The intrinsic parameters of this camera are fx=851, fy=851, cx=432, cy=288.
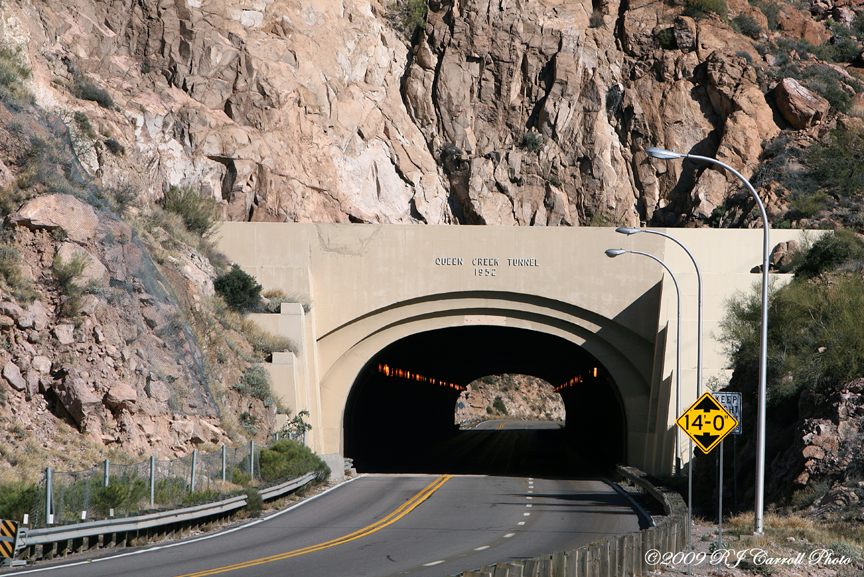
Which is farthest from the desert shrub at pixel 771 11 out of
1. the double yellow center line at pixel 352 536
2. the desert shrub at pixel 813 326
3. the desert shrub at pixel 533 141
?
the double yellow center line at pixel 352 536

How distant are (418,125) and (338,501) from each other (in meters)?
38.2

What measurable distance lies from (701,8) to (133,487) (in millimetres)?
57770

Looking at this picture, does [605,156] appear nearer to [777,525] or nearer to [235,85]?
[235,85]

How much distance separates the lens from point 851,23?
68.6 metres

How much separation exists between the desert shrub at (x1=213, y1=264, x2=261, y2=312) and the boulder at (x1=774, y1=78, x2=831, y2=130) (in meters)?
37.4

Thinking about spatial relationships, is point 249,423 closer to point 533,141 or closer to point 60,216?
point 60,216

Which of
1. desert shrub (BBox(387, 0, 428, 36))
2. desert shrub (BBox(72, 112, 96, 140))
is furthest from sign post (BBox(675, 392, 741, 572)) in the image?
desert shrub (BBox(387, 0, 428, 36))

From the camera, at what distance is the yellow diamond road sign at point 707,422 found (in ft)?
46.5

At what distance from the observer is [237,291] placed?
116ft

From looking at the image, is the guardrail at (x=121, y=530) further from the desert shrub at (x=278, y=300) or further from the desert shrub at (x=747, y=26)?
the desert shrub at (x=747, y=26)

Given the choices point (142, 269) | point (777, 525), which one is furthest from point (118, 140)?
point (777, 525)

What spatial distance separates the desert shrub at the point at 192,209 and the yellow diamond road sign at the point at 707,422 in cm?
2850

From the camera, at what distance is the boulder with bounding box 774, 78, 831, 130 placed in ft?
178

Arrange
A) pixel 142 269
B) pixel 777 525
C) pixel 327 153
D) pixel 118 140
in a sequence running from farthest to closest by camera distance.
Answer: pixel 327 153
pixel 118 140
pixel 142 269
pixel 777 525
